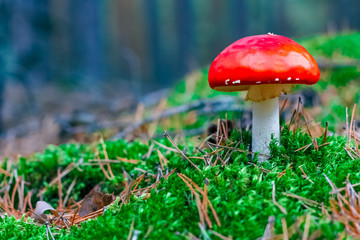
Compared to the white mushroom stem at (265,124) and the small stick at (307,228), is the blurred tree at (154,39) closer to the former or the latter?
the white mushroom stem at (265,124)

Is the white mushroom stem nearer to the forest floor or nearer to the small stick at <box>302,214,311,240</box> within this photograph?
the forest floor

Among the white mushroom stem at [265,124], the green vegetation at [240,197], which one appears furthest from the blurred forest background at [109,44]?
the white mushroom stem at [265,124]

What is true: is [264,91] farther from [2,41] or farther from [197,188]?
[2,41]

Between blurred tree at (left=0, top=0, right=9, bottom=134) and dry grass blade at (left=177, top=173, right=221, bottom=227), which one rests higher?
blurred tree at (left=0, top=0, right=9, bottom=134)

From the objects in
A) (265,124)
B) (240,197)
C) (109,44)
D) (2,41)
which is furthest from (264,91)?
(109,44)

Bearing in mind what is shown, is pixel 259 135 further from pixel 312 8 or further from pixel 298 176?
pixel 312 8

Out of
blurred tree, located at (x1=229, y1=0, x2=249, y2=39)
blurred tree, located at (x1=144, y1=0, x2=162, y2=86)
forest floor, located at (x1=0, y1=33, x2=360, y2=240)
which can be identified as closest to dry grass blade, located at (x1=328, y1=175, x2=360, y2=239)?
forest floor, located at (x1=0, y1=33, x2=360, y2=240)
